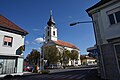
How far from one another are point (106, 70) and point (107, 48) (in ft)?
6.20

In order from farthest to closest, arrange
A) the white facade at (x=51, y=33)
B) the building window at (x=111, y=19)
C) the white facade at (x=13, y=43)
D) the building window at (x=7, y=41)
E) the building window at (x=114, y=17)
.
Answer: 1. the white facade at (x=51, y=33)
2. the building window at (x=7, y=41)
3. the white facade at (x=13, y=43)
4. the building window at (x=111, y=19)
5. the building window at (x=114, y=17)

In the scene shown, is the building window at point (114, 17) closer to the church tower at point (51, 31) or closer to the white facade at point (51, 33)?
the church tower at point (51, 31)

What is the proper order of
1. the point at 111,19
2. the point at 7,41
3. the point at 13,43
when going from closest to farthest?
the point at 111,19
the point at 7,41
the point at 13,43

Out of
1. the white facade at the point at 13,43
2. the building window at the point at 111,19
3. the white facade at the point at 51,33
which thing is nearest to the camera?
the building window at the point at 111,19

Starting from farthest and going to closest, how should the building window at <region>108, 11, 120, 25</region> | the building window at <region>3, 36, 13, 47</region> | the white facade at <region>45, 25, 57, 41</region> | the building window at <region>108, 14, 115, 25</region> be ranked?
the white facade at <region>45, 25, 57, 41</region>, the building window at <region>3, 36, 13, 47</region>, the building window at <region>108, 14, 115, 25</region>, the building window at <region>108, 11, 120, 25</region>

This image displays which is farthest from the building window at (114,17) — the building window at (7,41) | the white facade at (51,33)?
the white facade at (51,33)

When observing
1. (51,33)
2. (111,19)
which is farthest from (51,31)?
(111,19)

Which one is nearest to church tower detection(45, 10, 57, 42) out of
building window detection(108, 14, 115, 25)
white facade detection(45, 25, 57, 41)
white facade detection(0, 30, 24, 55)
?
white facade detection(45, 25, 57, 41)

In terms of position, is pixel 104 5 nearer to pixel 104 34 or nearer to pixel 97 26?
pixel 97 26

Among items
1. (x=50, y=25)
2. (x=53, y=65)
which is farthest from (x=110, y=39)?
(x=50, y=25)

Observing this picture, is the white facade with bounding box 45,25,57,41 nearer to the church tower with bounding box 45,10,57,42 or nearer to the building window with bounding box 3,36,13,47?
the church tower with bounding box 45,10,57,42

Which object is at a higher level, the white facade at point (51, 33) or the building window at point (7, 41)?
the white facade at point (51, 33)

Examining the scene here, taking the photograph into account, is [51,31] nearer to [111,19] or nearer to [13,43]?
[13,43]

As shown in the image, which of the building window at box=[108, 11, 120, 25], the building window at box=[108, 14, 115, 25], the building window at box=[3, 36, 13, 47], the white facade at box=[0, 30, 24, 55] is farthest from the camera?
the building window at box=[3, 36, 13, 47]
